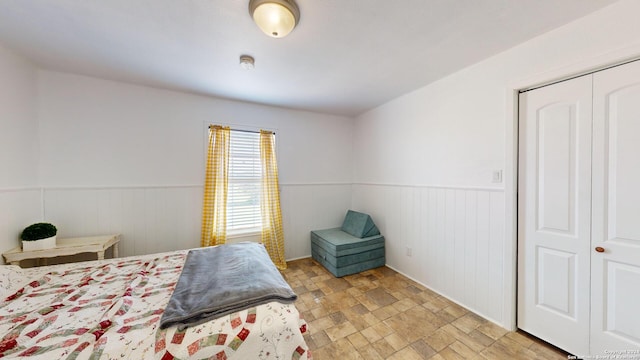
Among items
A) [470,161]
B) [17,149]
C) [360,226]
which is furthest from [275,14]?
[360,226]

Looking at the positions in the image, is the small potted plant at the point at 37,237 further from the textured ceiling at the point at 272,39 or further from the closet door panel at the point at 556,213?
the closet door panel at the point at 556,213

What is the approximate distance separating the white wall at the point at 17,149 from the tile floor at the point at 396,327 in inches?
103

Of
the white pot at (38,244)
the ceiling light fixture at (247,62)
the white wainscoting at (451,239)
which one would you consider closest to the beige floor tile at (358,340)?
the white wainscoting at (451,239)

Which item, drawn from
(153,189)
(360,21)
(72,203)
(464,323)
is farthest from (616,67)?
(72,203)

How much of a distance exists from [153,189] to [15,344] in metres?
1.94

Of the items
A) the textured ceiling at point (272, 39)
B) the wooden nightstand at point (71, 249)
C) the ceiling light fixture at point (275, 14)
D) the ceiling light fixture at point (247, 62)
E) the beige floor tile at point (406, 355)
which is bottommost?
the beige floor tile at point (406, 355)

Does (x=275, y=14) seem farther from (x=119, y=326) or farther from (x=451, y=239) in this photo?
(x=451, y=239)

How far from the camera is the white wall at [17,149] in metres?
1.79

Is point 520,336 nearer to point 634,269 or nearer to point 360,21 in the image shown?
point 634,269

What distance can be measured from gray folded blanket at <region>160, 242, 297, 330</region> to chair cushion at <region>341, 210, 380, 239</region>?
1.69 meters

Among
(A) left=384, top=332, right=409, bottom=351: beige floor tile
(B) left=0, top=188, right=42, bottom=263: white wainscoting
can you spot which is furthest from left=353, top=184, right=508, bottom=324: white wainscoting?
(B) left=0, top=188, right=42, bottom=263: white wainscoting

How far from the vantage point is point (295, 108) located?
133 inches

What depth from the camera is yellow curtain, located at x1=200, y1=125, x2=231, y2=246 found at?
112 inches

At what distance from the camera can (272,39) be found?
1.71m
